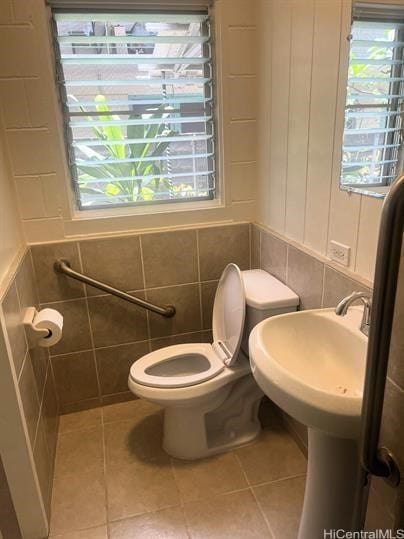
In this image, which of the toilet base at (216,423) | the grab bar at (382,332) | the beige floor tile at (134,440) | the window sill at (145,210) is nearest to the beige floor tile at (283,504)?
the toilet base at (216,423)

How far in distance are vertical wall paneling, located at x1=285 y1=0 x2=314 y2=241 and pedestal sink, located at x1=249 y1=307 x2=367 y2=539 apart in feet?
1.61

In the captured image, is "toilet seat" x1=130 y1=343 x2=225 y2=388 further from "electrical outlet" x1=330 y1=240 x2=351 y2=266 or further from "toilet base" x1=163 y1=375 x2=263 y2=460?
"electrical outlet" x1=330 y1=240 x2=351 y2=266

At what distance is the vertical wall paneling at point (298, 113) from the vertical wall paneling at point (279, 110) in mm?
40

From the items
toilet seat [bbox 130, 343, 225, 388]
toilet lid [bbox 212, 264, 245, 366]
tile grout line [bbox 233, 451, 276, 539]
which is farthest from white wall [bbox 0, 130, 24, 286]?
tile grout line [bbox 233, 451, 276, 539]

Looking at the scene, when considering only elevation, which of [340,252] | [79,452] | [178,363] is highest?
[340,252]

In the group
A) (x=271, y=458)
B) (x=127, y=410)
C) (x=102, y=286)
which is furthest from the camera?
(x=127, y=410)

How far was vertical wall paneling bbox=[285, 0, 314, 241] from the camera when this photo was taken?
55.4 inches

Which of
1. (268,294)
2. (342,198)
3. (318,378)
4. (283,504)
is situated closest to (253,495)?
(283,504)

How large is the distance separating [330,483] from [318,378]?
0.31 m

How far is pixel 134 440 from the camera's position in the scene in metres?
1.92

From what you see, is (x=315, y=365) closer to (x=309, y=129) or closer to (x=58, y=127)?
(x=309, y=129)

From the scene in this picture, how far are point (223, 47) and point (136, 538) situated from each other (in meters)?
2.12

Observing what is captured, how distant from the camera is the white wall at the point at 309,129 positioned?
125cm

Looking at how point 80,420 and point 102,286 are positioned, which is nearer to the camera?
point 102,286
